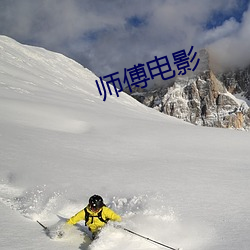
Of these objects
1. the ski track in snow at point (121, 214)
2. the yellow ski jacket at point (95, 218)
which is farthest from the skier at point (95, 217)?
the ski track in snow at point (121, 214)

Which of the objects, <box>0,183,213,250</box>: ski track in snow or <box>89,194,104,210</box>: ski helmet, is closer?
<box>0,183,213,250</box>: ski track in snow

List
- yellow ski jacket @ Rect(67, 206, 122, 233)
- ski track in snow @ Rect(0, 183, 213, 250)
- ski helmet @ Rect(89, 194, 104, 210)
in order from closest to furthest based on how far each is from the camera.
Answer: ski track in snow @ Rect(0, 183, 213, 250)
ski helmet @ Rect(89, 194, 104, 210)
yellow ski jacket @ Rect(67, 206, 122, 233)

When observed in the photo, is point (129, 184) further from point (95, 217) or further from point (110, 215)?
point (95, 217)

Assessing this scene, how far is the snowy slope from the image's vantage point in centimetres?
518

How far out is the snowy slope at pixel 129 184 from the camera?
204 inches

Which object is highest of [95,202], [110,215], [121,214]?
[95,202]

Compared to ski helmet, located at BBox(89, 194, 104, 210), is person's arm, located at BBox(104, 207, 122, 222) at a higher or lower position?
lower

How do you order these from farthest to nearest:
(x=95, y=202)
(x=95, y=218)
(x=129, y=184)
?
(x=129, y=184) < (x=95, y=218) < (x=95, y=202)

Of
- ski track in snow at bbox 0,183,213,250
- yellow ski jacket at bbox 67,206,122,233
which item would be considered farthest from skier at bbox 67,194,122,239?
ski track in snow at bbox 0,183,213,250

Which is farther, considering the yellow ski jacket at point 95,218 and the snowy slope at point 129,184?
the yellow ski jacket at point 95,218

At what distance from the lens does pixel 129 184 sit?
7688 millimetres

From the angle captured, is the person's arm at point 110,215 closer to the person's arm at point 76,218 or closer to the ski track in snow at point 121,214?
the ski track in snow at point 121,214

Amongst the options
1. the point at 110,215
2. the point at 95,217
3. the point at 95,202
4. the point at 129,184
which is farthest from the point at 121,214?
the point at 129,184

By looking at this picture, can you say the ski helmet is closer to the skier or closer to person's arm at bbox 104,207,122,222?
the skier
